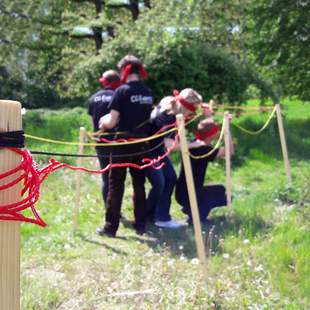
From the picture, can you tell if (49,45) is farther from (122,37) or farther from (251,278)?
(251,278)

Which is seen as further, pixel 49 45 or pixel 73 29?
pixel 49 45

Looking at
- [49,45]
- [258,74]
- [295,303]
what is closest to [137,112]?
[295,303]

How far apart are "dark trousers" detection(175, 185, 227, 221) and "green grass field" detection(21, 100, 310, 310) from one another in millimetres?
167

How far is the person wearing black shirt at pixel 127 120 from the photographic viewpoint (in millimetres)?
5762

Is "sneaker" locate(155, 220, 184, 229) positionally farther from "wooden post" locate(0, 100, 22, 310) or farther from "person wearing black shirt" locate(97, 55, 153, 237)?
"wooden post" locate(0, 100, 22, 310)

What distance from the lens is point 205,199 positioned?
6.58 metres

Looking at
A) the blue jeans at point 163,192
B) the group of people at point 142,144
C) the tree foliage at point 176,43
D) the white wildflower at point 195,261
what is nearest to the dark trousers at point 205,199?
the group of people at point 142,144

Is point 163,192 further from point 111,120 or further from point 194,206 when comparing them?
point 194,206

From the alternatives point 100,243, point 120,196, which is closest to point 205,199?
point 120,196

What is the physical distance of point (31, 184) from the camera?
190 centimetres

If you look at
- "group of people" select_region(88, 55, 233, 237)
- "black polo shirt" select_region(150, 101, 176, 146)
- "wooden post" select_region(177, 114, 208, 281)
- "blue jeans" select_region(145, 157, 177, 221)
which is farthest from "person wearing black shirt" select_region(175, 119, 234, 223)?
"wooden post" select_region(177, 114, 208, 281)

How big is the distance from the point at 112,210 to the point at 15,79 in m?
22.4

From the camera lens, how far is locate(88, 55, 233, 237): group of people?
5797 millimetres

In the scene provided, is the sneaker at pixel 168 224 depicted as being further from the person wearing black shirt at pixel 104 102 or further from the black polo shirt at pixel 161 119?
the black polo shirt at pixel 161 119
